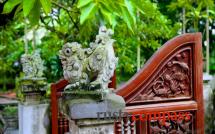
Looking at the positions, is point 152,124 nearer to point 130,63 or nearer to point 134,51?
point 130,63

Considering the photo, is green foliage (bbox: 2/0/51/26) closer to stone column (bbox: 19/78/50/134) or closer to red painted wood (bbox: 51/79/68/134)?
red painted wood (bbox: 51/79/68/134)

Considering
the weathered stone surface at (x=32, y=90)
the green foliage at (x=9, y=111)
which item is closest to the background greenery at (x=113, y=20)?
the weathered stone surface at (x=32, y=90)

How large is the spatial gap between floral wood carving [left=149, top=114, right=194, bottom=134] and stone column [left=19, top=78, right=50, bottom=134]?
1550 millimetres

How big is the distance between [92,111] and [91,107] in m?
0.03

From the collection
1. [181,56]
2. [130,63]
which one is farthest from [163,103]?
[130,63]

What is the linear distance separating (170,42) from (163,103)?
1.78 feet

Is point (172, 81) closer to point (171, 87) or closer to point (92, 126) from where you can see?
point (171, 87)

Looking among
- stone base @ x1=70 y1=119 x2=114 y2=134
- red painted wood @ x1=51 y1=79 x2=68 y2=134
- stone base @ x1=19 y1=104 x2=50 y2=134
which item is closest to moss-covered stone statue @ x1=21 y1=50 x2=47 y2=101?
stone base @ x1=19 y1=104 x2=50 y2=134

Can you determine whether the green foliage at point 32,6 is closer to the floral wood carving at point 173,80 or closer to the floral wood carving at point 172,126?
the floral wood carving at point 173,80

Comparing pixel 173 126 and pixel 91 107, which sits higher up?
pixel 91 107

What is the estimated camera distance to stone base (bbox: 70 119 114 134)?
2.41 metres

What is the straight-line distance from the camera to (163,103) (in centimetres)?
306

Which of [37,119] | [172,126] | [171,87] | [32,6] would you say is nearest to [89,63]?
[32,6]

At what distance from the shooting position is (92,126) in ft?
8.05
